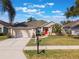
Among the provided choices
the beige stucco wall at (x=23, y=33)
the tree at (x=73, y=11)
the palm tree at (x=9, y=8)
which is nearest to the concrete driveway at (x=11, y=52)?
the tree at (x=73, y=11)

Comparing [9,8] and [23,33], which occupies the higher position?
[9,8]

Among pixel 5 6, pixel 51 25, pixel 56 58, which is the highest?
pixel 5 6

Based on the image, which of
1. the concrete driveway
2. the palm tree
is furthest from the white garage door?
the concrete driveway

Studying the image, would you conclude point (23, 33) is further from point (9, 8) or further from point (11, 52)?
point (11, 52)

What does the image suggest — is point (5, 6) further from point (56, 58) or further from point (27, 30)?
point (56, 58)

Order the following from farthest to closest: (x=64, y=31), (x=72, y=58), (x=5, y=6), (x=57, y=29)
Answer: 1. (x=64, y=31)
2. (x=57, y=29)
3. (x=5, y=6)
4. (x=72, y=58)

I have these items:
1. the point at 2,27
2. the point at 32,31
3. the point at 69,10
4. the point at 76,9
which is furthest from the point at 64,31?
the point at 76,9

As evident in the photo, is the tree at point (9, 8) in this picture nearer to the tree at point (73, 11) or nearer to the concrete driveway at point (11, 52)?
the tree at point (73, 11)

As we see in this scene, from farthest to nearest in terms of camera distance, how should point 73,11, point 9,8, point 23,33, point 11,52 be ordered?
point 23,33
point 9,8
point 73,11
point 11,52

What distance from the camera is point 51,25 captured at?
60.5 m

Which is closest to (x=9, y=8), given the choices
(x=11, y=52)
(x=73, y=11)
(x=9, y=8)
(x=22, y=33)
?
(x=9, y=8)

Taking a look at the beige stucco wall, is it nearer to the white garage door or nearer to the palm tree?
the white garage door

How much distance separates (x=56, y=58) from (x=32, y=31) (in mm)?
38294

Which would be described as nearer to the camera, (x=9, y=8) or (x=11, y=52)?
(x=11, y=52)
